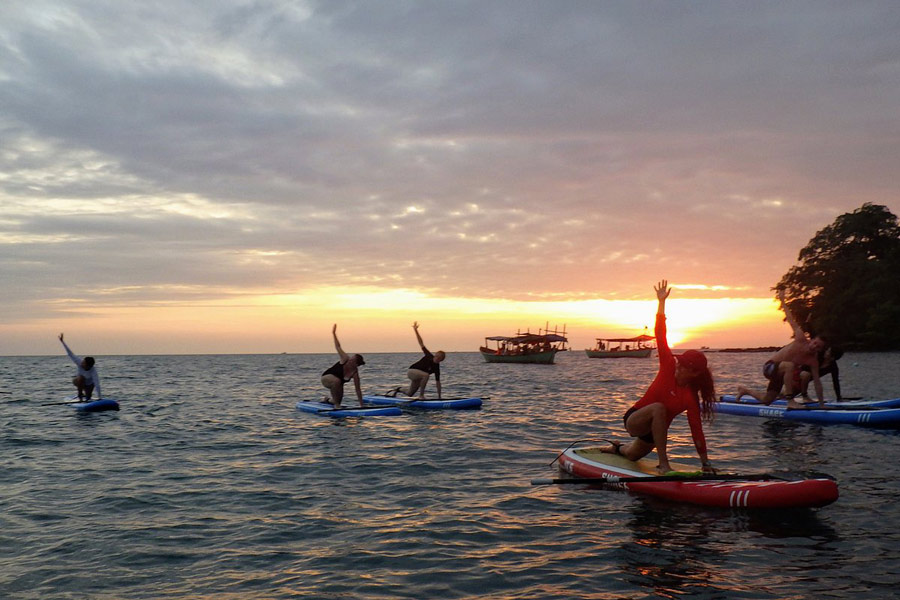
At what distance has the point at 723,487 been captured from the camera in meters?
9.55

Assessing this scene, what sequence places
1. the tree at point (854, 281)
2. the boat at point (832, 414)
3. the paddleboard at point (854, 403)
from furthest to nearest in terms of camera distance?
the tree at point (854, 281)
the paddleboard at point (854, 403)
the boat at point (832, 414)

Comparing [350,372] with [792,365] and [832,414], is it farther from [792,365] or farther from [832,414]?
[832,414]

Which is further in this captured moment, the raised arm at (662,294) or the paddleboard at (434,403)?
the paddleboard at (434,403)

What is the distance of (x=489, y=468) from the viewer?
1342cm

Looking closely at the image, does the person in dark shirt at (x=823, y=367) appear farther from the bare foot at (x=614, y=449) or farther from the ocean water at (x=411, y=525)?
the bare foot at (x=614, y=449)

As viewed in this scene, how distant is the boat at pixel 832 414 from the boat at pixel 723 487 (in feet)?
34.2

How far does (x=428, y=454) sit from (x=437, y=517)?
5712 mm

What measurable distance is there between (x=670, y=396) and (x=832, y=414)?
1238 centimetres

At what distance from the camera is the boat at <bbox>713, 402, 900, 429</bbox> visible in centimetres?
1852

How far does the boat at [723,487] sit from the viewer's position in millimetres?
9078

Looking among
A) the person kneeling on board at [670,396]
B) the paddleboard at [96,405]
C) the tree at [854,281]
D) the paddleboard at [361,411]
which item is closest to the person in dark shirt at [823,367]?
the person kneeling on board at [670,396]

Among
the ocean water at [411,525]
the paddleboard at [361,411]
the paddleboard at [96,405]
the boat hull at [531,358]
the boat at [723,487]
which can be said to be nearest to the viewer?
the ocean water at [411,525]

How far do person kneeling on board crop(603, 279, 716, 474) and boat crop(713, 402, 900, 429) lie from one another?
10.8 meters

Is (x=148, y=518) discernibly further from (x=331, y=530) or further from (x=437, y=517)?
(x=437, y=517)
